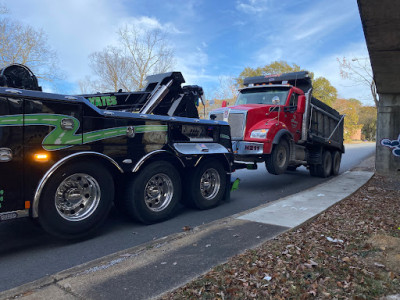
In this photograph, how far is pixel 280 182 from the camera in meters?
10.8

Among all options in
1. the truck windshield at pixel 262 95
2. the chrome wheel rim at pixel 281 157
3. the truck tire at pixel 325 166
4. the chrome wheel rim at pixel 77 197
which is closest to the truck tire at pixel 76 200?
the chrome wheel rim at pixel 77 197

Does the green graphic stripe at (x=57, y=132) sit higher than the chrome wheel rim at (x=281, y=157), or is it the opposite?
the green graphic stripe at (x=57, y=132)

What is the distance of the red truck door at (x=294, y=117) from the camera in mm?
9302

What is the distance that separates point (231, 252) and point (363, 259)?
156cm

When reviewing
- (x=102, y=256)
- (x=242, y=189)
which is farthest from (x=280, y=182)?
(x=102, y=256)

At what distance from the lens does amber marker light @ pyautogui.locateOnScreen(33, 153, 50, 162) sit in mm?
3811

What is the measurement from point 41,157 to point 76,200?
788mm

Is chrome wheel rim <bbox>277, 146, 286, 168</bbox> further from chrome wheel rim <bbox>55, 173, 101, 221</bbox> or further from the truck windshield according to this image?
chrome wheel rim <bbox>55, 173, 101, 221</bbox>

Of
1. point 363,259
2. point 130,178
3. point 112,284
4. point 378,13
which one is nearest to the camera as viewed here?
point 112,284

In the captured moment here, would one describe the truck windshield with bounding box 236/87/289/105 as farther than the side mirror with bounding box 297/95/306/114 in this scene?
No

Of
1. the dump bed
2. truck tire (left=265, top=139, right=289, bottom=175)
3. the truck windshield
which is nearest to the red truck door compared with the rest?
the truck windshield

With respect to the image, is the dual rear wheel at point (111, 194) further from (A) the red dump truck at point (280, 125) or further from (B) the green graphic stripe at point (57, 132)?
(A) the red dump truck at point (280, 125)

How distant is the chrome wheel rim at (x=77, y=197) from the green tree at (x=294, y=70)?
36208mm

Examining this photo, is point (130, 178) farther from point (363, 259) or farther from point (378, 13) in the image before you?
point (378, 13)
